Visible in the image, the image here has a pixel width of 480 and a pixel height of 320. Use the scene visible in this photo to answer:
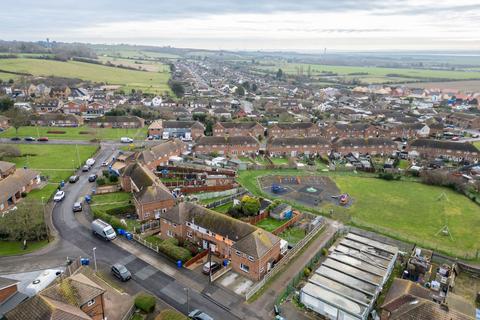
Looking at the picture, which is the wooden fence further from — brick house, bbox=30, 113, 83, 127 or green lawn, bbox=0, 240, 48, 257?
brick house, bbox=30, 113, 83, 127

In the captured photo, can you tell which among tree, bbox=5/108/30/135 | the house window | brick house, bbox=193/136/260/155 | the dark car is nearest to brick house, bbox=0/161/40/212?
the dark car

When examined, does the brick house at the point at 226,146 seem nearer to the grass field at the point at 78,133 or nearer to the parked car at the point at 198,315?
the grass field at the point at 78,133

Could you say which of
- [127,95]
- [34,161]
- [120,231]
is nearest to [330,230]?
[120,231]

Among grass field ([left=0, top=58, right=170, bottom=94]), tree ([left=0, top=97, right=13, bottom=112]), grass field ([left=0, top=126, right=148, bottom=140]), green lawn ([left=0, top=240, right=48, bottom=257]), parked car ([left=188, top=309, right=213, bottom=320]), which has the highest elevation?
grass field ([left=0, top=58, right=170, bottom=94])

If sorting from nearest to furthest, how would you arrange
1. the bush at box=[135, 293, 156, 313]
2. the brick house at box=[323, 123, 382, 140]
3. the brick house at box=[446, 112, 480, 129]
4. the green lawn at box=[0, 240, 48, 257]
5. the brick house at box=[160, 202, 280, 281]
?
the bush at box=[135, 293, 156, 313], the brick house at box=[160, 202, 280, 281], the green lawn at box=[0, 240, 48, 257], the brick house at box=[323, 123, 382, 140], the brick house at box=[446, 112, 480, 129]

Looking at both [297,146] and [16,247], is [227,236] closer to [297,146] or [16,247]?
[16,247]

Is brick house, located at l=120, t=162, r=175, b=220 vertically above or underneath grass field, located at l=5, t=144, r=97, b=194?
above

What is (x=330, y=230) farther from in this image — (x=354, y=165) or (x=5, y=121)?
(x=5, y=121)
